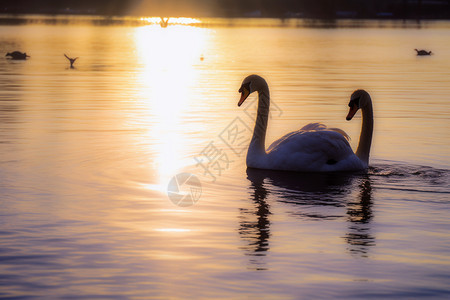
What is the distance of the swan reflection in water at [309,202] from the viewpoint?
978 centimetres

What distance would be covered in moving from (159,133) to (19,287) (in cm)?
1062

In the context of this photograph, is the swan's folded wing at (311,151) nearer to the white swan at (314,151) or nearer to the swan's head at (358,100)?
the white swan at (314,151)

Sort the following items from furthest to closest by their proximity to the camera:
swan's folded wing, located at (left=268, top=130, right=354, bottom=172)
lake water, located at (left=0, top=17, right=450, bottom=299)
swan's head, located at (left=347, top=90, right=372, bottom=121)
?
swan's head, located at (left=347, top=90, right=372, bottom=121) → swan's folded wing, located at (left=268, top=130, right=354, bottom=172) → lake water, located at (left=0, top=17, right=450, bottom=299)

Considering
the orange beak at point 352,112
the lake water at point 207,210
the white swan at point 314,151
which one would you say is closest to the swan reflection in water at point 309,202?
the lake water at point 207,210

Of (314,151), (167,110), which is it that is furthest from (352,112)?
(167,110)

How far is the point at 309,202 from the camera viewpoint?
11906mm

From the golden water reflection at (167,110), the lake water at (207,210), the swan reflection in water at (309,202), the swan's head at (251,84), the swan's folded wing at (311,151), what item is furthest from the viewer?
the golden water reflection at (167,110)

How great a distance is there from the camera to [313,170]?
552 inches

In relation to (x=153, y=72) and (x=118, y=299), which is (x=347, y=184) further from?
(x=153, y=72)

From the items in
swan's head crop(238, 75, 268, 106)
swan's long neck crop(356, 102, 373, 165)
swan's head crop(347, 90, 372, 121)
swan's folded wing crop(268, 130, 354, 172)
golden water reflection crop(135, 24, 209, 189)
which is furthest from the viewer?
golden water reflection crop(135, 24, 209, 189)

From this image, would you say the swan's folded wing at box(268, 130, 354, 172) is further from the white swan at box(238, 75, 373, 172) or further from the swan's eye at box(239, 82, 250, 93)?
the swan's eye at box(239, 82, 250, 93)

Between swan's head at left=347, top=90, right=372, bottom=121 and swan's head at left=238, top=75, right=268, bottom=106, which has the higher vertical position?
swan's head at left=238, top=75, right=268, bottom=106

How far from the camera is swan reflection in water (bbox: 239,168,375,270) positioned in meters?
9.78

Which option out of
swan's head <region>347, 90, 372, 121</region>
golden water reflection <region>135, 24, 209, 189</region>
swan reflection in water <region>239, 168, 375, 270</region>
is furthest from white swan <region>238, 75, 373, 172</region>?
golden water reflection <region>135, 24, 209, 189</region>
